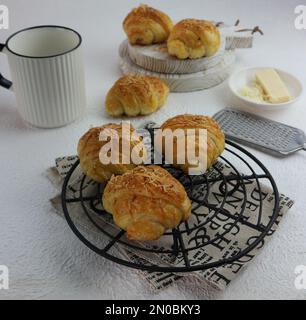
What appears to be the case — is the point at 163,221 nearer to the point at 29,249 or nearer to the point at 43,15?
the point at 29,249

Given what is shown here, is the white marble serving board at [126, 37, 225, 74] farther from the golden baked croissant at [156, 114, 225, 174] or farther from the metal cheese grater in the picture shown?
the golden baked croissant at [156, 114, 225, 174]

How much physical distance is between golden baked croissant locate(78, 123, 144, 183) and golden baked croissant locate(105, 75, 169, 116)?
0.23m

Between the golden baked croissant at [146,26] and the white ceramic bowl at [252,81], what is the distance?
0.73 feet

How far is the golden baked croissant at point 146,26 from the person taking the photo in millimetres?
1197

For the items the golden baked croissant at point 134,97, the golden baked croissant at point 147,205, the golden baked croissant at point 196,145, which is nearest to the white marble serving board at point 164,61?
the golden baked croissant at point 134,97

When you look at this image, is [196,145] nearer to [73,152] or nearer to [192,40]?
[73,152]

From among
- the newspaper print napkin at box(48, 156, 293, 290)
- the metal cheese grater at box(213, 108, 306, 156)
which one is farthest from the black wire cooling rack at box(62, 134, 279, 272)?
the metal cheese grater at box(213, 108, 306, 156)

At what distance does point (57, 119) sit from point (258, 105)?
0.46 meters

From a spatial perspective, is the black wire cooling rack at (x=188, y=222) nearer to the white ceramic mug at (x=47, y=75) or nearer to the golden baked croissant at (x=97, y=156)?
the golden baked croissant at (x=97, y=156)

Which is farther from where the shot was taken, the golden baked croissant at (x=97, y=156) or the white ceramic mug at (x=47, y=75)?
the white ceramic mug at (x=47, y=75)

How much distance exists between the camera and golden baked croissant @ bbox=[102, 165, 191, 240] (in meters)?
0.68

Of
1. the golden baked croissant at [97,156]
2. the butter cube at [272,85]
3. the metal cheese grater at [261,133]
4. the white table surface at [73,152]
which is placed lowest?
the white table surface at [73,152]

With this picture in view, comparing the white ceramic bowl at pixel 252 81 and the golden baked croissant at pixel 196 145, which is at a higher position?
the golden baked croissant at pixel 196 145

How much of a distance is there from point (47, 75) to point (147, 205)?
0.43 m
